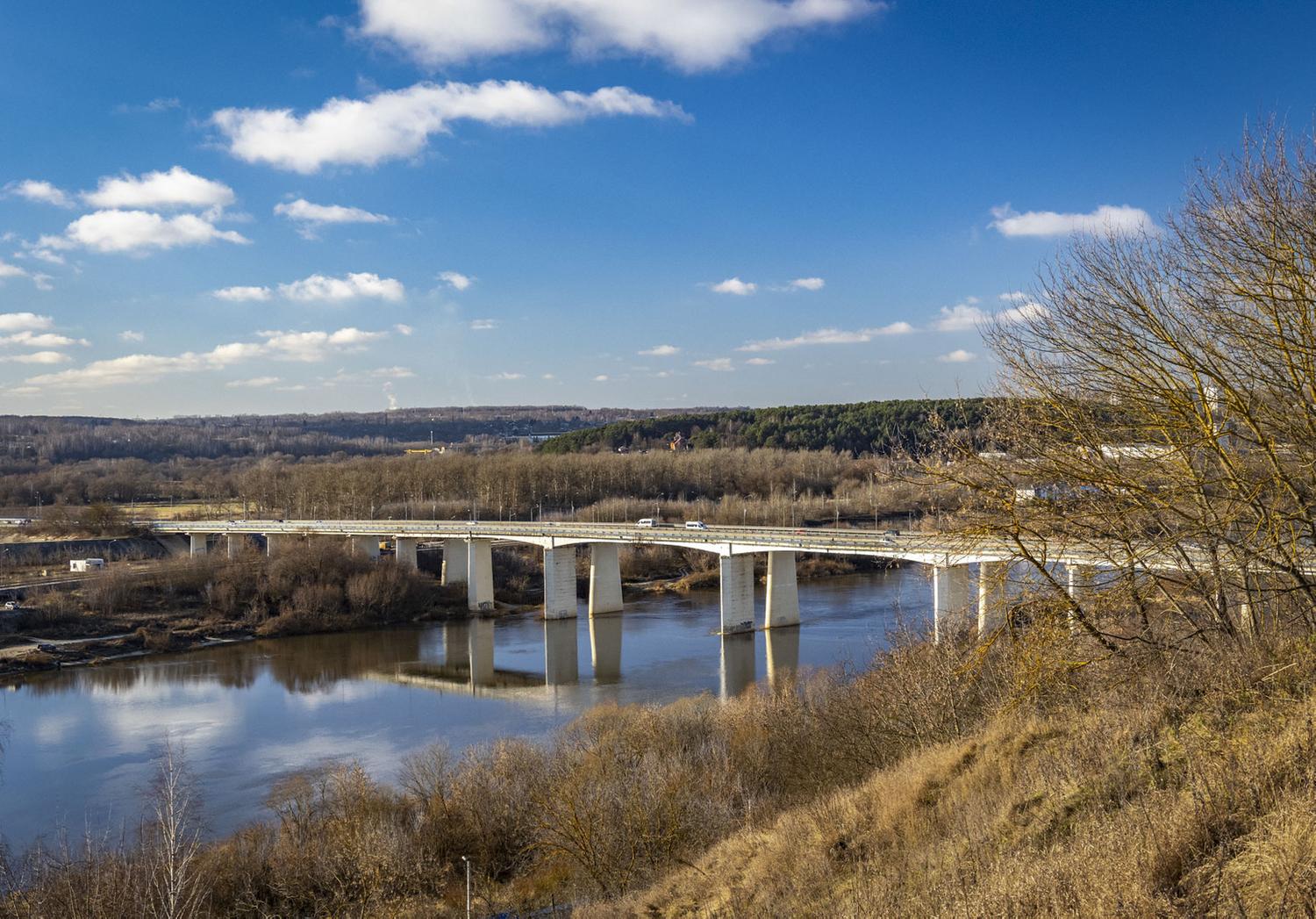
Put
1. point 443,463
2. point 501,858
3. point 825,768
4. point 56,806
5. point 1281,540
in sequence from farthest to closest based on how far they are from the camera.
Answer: point 443,463 → point 56,806 → point 501,858 → point 825,768 → point 1281,540

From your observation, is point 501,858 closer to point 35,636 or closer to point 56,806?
point 56,806

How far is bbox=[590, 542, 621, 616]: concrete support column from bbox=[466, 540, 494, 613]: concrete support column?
6.87 m

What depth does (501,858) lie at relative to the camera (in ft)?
54.5

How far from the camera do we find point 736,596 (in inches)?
1732

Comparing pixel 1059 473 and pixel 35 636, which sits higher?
pixel 1059 473

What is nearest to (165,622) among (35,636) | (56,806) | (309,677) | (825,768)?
(35,636)

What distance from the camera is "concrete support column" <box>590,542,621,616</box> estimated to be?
168 ft

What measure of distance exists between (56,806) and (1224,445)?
80.5 feet

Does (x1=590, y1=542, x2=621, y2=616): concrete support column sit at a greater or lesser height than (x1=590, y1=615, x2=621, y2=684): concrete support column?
greater

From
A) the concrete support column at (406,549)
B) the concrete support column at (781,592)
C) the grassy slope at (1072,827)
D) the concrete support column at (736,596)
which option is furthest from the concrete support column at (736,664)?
the concrete support column at (406,549)

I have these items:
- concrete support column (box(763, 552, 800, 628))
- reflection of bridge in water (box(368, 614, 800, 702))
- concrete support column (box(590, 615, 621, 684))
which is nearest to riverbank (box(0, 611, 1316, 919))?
reflection of bridge in water (box(368, 614, 800, 702))

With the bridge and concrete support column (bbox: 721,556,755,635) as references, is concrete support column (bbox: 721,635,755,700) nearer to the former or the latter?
concrete support column (bbox: 721,556,755,635)

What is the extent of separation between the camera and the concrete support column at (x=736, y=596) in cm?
4353

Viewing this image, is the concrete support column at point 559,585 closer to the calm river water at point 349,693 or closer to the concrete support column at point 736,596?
the calm river water at point 349,693
